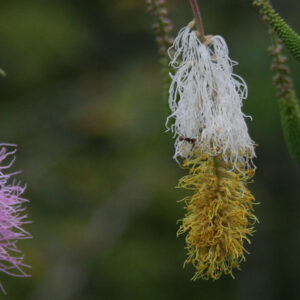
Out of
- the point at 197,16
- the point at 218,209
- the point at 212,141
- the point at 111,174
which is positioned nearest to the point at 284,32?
the point at 197,16

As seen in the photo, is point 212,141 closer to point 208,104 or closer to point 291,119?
point 208,104

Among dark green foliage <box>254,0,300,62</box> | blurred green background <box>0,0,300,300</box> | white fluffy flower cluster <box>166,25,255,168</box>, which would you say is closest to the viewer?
dark green foliage <box>254,0,300,62</box>

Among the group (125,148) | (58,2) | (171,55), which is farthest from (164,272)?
(171,55)

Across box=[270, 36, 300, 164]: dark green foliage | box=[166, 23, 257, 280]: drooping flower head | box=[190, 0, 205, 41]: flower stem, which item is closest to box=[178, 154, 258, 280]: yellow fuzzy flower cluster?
box=[166, 23, 257, 280]: drooping flower head

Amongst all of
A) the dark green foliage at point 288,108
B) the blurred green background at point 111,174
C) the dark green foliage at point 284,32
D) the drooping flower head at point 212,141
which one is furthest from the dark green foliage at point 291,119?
the blurred green background at point 111,174

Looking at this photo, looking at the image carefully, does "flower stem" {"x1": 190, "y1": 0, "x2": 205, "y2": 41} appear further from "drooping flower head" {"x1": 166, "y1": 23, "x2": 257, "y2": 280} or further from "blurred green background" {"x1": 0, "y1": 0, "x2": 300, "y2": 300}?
"blurred green background" {"x1": 0, "y1": 0, "x2": 300, "y2": 300}

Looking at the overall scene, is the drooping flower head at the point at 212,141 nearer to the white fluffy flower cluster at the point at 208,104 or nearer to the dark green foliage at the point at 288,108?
the white fluffy flower cluster at the point at 208,104
